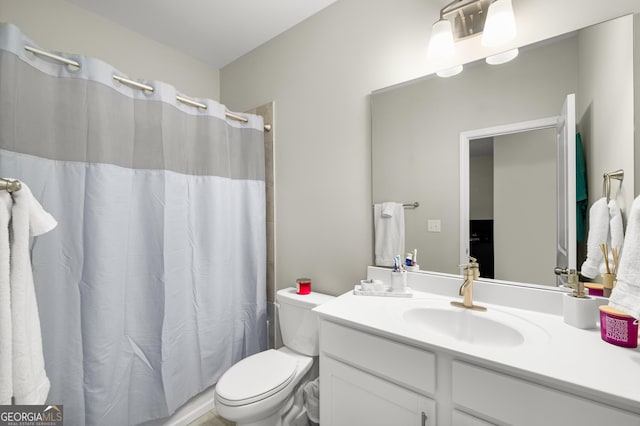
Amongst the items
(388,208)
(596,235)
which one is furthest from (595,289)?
(388,208)

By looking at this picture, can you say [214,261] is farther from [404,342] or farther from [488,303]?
[488,303]

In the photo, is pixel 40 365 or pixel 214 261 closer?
pixel 40 365

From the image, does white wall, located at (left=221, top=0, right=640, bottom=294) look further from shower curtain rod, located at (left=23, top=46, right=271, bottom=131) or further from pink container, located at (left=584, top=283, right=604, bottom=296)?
pink container, located at (left=584, top=283, right=604, bottom=296)

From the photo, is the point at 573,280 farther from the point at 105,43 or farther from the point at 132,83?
the point at 105,43

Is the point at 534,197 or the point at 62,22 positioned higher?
the point at 62,22

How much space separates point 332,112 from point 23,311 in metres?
1.64

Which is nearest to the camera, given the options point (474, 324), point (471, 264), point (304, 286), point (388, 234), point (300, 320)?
point (474, 324)

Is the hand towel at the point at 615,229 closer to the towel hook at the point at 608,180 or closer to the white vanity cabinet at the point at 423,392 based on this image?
the towel hook at the point at 608,180

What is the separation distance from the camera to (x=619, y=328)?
828 mm

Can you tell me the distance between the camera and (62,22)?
1.63 meters

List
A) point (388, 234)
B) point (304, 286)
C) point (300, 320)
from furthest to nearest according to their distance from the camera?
point (304, 286), point (300, 320), point (388, 234)

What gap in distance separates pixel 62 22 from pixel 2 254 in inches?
62.5

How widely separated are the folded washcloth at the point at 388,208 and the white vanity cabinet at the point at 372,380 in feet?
2.24

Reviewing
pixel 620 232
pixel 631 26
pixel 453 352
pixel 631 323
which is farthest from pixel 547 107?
pixel 453 352
